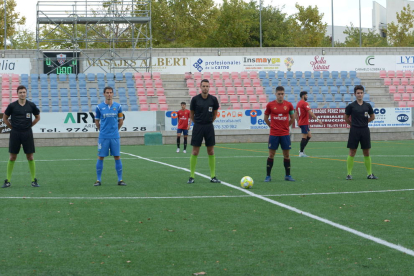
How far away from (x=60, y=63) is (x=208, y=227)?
107 feet

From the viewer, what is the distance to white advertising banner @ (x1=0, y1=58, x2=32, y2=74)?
3759cm

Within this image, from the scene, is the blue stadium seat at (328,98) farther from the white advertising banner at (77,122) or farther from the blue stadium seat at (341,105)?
the white advertising banner at (77,122)

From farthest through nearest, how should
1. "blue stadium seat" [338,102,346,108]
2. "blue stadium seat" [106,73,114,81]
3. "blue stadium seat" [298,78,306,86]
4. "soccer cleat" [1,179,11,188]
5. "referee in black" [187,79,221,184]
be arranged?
1. "blue stadium seat" [298,78,306,86]
2. "blue stadium seat" [106,73,114,81]
3. "blue stadium seat" [338,102,346,108]
4. "referee in black" [187,79,221,184]
5. "soccer cleat" [1,179,11,188]

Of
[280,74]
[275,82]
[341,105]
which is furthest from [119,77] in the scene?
[341,105]

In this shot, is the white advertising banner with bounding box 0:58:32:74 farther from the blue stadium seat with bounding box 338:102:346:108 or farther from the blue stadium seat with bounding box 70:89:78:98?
the blue stadium seat with bounding box 338:102:346:108

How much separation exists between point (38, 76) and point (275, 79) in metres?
14.9

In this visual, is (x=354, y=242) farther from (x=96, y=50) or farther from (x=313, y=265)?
(x=96, y=50)

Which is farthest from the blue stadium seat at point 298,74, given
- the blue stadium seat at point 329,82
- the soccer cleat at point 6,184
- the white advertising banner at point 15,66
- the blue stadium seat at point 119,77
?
the soccer cleat at point 6,184

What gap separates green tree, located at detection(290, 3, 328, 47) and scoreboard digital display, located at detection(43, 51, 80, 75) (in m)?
23.4

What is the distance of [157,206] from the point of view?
9031 mm

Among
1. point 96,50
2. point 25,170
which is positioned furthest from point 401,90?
point 25,170

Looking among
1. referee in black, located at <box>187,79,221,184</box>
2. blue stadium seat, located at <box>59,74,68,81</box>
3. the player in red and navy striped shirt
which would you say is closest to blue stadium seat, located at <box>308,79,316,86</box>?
blue stadium seat, located at <box>59,74,68,81</box>

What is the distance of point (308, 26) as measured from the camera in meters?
54.3

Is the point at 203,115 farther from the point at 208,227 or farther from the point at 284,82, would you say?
the point at 284,82
